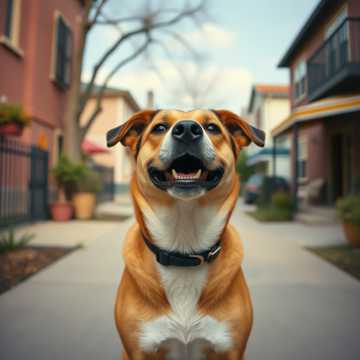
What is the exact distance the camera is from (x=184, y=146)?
1170mm

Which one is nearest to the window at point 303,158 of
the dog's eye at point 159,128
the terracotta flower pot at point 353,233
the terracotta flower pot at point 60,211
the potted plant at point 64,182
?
the terracotta flower pot at point 353,233

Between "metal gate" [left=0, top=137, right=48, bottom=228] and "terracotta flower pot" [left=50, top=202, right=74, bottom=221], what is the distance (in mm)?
221

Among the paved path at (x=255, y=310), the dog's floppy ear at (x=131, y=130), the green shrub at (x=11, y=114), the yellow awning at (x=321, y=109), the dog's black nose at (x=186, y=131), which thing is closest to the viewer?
the dog's black nose at (x=186, y=131)

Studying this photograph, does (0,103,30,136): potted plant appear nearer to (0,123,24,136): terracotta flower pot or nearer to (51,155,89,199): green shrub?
(0,123,24,136): terracotta flower pot

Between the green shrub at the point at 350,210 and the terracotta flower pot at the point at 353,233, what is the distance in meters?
0.08

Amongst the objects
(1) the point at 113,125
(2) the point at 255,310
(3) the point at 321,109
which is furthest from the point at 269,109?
(2) the point at 255,310

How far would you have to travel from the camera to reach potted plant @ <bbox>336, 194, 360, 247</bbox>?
429cm

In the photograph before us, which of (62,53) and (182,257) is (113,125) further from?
(182,257)

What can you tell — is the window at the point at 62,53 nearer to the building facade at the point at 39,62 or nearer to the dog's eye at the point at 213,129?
the building facade at the point at 39,62

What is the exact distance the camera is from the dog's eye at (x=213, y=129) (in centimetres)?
135

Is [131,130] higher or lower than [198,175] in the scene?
higher

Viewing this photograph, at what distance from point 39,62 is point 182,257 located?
7985 mm

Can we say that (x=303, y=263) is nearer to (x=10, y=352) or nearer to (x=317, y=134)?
(x=10, y=352)

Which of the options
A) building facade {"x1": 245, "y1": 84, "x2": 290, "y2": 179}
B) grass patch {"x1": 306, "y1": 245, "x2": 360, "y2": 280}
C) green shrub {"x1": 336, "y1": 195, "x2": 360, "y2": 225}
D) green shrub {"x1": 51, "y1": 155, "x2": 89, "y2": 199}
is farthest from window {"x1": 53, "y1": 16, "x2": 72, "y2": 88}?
building facade {"x1": 245, "y1": 84, "x2": 290, "y2": 179}
